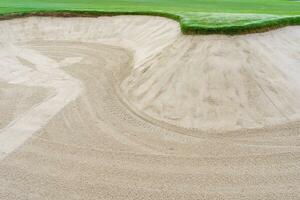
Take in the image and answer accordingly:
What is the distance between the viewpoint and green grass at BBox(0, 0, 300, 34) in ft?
44.7

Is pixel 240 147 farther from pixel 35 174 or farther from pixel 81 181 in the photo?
pixel 35 174

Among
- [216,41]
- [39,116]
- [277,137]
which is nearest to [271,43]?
[216,41]

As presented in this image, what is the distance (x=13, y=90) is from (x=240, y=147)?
331 inches

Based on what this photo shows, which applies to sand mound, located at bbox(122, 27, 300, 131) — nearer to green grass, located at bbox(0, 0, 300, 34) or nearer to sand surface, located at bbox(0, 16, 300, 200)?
sand surface, located at bbox(0, 16, 300, 200)

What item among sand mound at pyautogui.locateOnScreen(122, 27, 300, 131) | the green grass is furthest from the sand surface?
the green grass

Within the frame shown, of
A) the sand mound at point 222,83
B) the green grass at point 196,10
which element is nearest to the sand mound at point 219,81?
the sand mound at point 222,83

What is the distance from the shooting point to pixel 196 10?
20500mm

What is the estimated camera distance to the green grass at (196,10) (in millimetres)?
13617

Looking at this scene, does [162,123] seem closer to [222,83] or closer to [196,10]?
[222,83]

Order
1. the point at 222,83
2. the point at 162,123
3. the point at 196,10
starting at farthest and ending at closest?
the point at 196,10
the point at 222,83
the point at 162,123

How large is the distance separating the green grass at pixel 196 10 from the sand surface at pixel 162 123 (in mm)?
454

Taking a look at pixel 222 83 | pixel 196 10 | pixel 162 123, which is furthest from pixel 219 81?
pixel 196 10

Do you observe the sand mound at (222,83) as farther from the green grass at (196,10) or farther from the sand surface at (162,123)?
the green grass at (196,10)

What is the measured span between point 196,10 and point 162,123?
10903 millimetres
